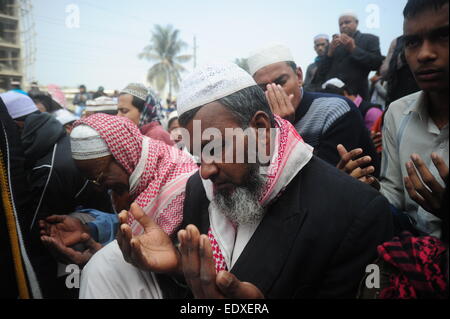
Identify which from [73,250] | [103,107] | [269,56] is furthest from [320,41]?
[73,250]

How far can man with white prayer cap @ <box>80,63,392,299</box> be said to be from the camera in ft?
4.84

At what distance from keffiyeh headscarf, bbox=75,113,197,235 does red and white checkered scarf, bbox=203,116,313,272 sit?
0.53 meters

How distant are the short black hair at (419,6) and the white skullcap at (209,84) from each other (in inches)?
32.9

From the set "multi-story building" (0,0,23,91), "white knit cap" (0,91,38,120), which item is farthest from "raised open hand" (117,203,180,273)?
"multi-story building" (0,0,23,91)

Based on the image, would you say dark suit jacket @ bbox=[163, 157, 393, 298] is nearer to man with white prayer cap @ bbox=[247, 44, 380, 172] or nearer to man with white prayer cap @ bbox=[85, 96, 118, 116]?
man with white prayer cap @ bbox=[247, 44, 380, 172]

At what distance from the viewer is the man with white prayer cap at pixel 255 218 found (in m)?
1.48

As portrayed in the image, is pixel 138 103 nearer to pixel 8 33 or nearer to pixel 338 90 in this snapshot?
pixel 8 33

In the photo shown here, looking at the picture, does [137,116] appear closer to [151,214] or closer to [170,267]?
[151,214]

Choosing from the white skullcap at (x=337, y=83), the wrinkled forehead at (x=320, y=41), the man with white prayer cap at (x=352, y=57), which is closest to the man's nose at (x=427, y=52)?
the man with white prayer cap at (x=352, y=57)

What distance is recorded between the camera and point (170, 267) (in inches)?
60.5

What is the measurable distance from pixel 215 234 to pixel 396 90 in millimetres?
2882

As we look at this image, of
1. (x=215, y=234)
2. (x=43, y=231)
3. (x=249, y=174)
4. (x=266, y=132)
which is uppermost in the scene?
(x=266, y=132)

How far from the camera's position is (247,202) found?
1665 millimetres
